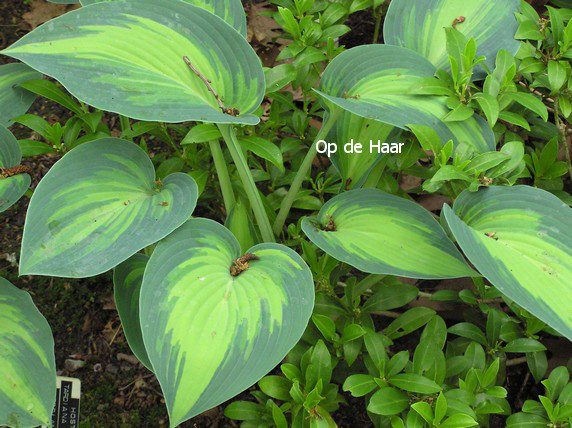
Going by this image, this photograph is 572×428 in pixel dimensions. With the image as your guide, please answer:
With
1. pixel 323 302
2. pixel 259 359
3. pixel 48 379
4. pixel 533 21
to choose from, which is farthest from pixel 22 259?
pixel 533 21

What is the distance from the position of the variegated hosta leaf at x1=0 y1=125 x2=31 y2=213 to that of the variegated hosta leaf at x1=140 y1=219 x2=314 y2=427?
0.37 m

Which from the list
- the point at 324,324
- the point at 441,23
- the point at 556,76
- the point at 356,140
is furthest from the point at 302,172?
the point at 556,76

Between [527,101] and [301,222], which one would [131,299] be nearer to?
[301,222]

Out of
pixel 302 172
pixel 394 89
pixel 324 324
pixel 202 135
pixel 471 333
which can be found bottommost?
pixel 471 333

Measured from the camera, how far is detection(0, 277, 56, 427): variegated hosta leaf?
3.61ft

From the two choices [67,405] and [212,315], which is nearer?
[212,315]

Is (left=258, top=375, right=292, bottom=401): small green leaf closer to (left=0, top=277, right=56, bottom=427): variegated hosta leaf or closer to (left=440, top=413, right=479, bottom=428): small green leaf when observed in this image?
(left=440, top=413, right=479, bottom=428): small green leaf

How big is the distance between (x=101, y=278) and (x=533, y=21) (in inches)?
53.2

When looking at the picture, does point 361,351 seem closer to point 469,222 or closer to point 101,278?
point 469,222

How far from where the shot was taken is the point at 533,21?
136cm

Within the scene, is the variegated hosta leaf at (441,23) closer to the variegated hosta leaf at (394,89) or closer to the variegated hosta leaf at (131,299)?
the variegated hosta leaf at (394,89)

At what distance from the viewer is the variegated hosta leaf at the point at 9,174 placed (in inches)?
46.0

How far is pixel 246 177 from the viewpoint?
1282 mm

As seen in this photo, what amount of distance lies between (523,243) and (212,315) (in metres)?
0.56
